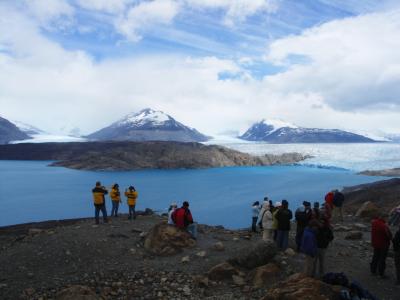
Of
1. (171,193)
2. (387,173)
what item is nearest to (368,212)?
(171,193)

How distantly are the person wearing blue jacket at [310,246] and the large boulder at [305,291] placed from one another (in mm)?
1127

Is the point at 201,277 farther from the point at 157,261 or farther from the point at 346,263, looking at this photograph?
the point at 346,263

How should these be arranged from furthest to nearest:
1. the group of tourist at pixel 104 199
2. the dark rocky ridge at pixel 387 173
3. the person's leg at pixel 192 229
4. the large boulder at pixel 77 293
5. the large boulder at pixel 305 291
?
the dark rocky ridge at pixel 387 173, the group of tourist at pixel 104 199, the person's leg at pixel 192 229, the large boulder at pixel 77 293, the large boulder at pixel 305 291

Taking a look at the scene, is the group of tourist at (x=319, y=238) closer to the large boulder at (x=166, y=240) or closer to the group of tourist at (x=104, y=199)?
the large boulder at (x=166, y=240)

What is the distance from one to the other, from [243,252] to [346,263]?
107 inches

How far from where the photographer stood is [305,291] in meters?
7.45

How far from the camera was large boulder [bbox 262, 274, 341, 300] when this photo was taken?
24.3 ft

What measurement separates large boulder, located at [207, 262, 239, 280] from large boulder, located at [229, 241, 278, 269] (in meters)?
0.35

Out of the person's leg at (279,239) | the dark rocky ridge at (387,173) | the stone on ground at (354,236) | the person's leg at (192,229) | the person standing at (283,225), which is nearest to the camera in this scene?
the person standing at (283,225)

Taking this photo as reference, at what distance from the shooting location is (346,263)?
1060 cm

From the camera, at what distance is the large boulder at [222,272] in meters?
10.1

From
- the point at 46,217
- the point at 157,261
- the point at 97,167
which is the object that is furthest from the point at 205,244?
the point at 97,167

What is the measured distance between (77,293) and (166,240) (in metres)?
3.69

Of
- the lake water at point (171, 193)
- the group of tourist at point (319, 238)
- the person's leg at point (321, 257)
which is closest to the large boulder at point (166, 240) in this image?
the group of tourist at point (319, 238)
